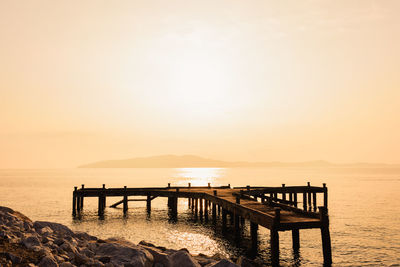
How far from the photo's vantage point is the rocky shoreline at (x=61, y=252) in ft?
36.4

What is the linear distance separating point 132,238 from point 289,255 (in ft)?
41.2

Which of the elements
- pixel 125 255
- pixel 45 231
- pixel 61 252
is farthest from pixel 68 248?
pixel 45 231

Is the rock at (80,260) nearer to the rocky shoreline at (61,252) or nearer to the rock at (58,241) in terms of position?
the rocky shoreline at (61,252)

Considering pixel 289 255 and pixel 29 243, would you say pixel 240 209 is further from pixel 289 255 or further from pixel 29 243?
pixel 29 243

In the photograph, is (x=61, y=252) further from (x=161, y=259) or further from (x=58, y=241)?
(x=161, y=259)

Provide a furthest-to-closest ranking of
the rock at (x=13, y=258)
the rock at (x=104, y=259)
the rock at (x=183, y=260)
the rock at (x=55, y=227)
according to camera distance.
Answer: the rock at (x=55, y=227) < the rock at (x=183, y=260) < the rock at (x=104, y=259) < the rock at (x=13, y=258)

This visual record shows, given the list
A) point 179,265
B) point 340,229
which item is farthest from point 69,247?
point 340,229

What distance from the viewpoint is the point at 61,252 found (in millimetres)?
12312

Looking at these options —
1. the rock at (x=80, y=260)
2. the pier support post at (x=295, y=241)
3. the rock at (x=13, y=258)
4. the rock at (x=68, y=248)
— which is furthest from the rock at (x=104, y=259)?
the pier support post at (x=295, y=241)

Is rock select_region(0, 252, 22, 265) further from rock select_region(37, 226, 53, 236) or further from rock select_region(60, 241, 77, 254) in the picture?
rock select_region(37, 226, 53, 236)

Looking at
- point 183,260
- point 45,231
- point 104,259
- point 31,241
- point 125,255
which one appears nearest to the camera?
point 31,241

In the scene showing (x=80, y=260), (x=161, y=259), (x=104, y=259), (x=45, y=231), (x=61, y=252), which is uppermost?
(x=45, y=231)

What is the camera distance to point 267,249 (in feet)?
72.7

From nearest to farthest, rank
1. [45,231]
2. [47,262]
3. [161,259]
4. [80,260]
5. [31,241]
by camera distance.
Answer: [47,262] → [80,260] → [31,241] → [161,259] → [45,231]
